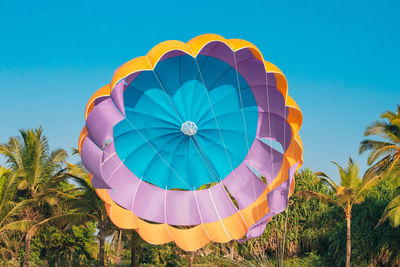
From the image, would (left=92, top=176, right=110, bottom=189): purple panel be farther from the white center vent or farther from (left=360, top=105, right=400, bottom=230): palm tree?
(left=360, top=105, right=400, bottom=230): palm tree

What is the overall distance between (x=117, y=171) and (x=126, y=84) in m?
2.71

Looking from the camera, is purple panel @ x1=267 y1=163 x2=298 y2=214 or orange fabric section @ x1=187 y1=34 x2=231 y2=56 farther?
orange fabric section @ x1=187 y1=34 x2=231 y2=56

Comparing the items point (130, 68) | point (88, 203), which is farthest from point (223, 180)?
point (88, 203)

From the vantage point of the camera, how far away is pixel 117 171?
14273 millimetres

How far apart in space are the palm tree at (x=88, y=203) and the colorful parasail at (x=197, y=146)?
518 centimetres

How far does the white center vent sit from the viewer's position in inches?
561

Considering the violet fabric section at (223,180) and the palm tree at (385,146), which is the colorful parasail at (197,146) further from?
the palm tree at (385,146)

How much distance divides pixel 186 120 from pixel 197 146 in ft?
3.35

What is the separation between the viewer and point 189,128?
564 inches

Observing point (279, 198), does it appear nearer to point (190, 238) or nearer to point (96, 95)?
point (190, 238)

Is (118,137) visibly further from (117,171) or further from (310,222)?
(310,222)

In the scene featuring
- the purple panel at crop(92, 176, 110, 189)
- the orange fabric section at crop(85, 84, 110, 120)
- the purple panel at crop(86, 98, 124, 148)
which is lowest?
the purple panel at crop(92, 176, 110, 189)

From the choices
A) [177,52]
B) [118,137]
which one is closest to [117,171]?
[118,137]

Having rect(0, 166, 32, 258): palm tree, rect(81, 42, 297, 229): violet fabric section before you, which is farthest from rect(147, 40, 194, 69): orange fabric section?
rect(0, 166, 32, 258): palm tree
